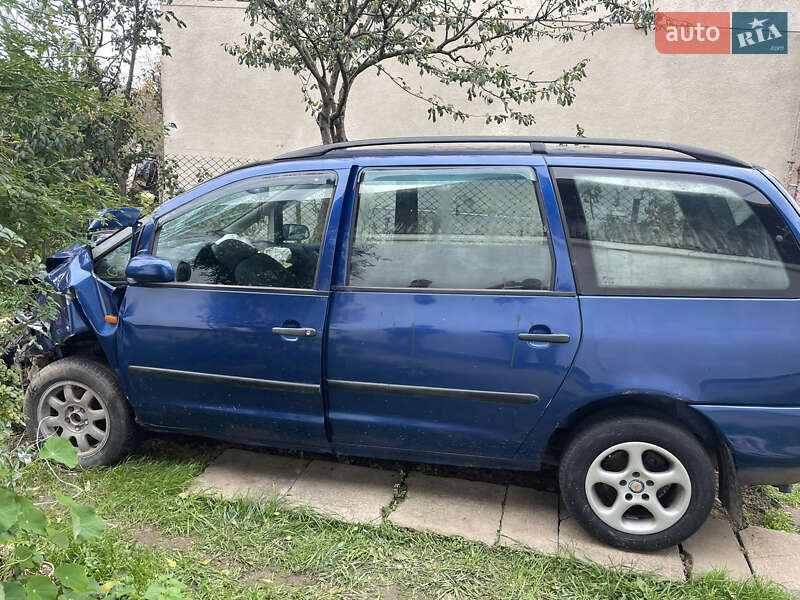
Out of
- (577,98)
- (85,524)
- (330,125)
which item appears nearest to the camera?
(85,524)

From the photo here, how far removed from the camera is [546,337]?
8.80ft

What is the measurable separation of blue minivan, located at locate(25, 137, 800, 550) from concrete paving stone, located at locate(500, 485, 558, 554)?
254 millimetres

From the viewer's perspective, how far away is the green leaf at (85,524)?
1.86 m

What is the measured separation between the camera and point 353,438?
303 cm

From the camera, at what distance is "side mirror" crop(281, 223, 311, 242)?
3.09 metres

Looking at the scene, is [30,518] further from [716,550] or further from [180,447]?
[716,550]

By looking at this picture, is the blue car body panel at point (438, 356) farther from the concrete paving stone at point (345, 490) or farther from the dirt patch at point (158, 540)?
the dirt patch at point (158, 540)

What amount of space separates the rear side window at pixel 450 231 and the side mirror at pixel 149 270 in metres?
0.94

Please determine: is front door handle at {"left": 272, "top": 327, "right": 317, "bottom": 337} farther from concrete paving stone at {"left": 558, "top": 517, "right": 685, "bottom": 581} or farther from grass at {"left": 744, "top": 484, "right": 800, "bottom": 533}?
grass at {"left": 744, "top": 484, "right": 800, "bottom": 533}

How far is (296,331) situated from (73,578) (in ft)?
4.48

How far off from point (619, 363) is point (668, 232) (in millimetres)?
624

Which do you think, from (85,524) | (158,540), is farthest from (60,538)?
(158,540)

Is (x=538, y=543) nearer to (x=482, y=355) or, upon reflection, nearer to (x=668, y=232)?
(x=482, y=355)

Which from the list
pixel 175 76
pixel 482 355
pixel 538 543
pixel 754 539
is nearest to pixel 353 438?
pixel 482 355
